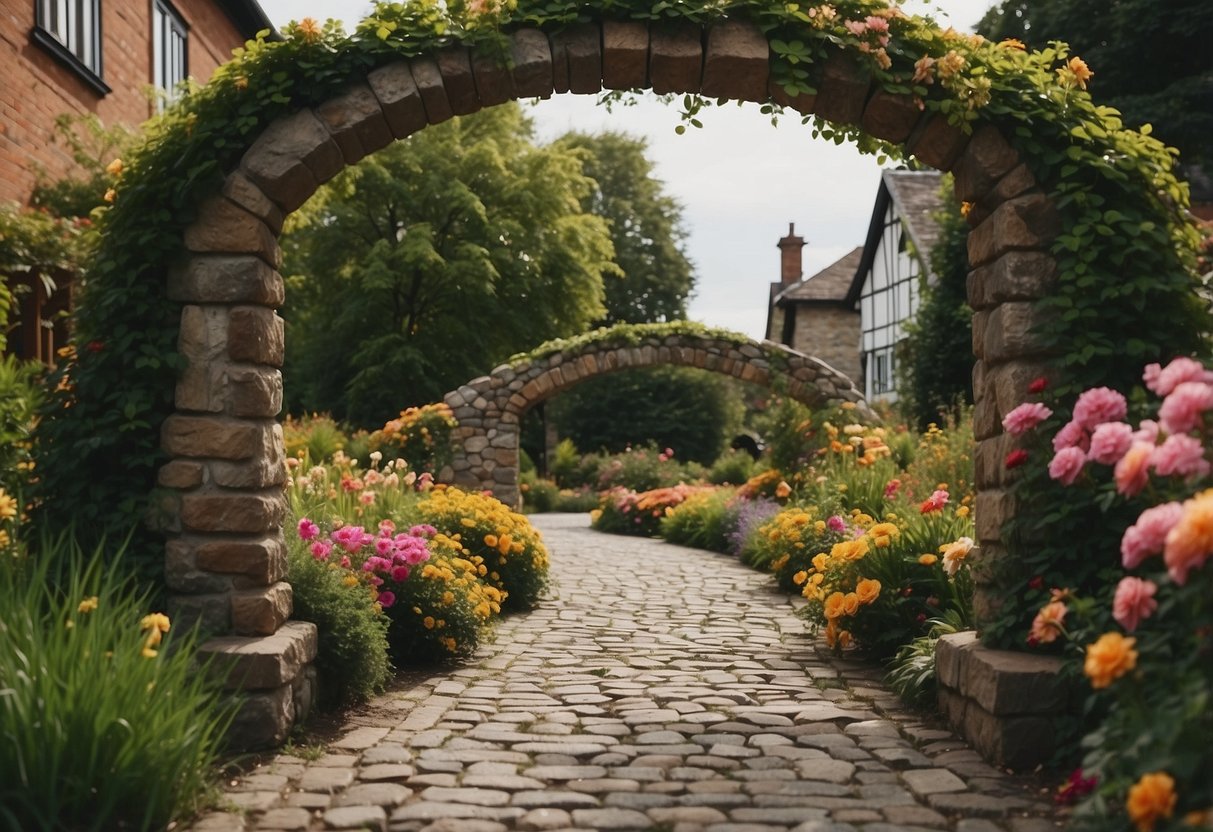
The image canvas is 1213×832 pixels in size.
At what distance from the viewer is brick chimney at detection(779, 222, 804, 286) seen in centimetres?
3459

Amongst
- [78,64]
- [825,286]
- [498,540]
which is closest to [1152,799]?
[498,540]

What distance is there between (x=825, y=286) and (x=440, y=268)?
11.4 meters

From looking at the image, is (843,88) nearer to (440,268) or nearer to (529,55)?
(529,55)

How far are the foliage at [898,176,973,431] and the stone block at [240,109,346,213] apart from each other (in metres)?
11.5

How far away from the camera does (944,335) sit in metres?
15.1

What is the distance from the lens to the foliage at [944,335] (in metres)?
14.9

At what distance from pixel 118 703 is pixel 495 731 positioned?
6.09ft

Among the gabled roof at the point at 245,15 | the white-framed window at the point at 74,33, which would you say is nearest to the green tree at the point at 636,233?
the gabled roof at the point at 245,15

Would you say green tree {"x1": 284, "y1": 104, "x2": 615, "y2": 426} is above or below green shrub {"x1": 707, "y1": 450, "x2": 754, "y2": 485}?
above

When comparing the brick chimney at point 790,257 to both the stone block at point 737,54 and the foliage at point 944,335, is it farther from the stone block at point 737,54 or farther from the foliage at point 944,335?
the stone block at point 737,54

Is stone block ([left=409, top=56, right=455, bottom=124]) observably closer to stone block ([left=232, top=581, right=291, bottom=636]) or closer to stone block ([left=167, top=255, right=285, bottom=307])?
stone block ([left=167, top=255, right=285, bottom=307])

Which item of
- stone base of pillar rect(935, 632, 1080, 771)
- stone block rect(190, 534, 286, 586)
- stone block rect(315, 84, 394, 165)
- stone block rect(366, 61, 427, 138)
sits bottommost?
stone base of pillar rect(935, 632, 1080, 771)

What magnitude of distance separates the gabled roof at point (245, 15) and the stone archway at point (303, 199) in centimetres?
1017

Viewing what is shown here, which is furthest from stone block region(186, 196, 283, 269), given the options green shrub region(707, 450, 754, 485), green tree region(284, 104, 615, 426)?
green tree region(284, 104, 615, 426)
